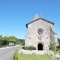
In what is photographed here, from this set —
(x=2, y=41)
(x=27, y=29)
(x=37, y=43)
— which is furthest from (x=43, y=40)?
(x=2, y=41)

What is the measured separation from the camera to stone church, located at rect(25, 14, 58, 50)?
54.3 m

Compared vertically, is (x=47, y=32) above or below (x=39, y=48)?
above

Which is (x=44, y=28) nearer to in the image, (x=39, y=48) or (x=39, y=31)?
(x=39, y=31)

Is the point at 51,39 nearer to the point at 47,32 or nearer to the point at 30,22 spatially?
the point at 47,32

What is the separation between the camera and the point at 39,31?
5522 cm

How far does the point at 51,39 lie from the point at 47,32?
2.43m

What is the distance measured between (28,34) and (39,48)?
17.1 ft

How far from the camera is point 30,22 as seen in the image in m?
55.8

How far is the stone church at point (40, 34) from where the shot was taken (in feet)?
178

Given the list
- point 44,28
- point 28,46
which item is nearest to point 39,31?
point 44,28

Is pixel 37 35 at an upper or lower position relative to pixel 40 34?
lower

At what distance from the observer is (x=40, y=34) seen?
54844 mm

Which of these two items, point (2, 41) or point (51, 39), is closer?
point (51, 39)

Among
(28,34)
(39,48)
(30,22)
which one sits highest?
(30,22)
